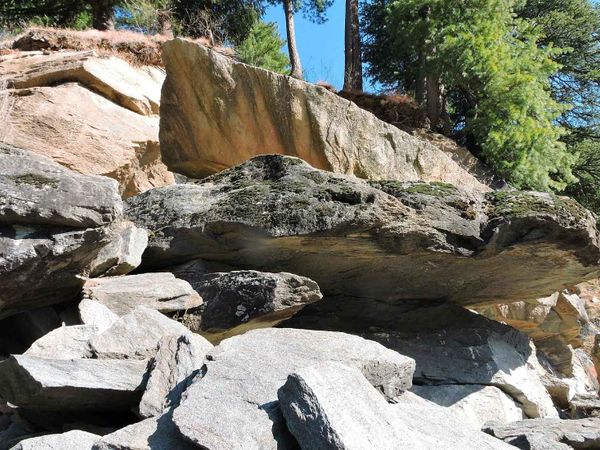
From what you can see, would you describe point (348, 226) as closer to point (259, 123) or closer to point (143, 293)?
point (143, 293)

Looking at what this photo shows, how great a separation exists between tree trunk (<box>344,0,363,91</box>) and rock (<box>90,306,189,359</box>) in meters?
15.6

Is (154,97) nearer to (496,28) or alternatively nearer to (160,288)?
(160,288)

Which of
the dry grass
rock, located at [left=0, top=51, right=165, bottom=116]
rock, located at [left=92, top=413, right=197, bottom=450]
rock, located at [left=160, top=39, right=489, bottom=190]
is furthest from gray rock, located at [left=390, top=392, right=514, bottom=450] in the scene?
the dry grass

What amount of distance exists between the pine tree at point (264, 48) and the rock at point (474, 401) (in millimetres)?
14445

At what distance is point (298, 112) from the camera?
788 centimetres

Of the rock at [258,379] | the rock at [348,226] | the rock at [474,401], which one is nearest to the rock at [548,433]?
the rock at [474,401]

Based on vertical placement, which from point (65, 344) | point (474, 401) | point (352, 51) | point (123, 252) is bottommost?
point (474, 401)

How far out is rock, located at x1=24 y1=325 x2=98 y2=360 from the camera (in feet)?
14.0

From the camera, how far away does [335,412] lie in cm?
321

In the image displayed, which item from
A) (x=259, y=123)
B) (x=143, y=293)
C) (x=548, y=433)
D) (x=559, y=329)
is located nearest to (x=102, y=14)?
(x=259, y=123)

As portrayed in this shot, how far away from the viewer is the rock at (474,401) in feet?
20.7

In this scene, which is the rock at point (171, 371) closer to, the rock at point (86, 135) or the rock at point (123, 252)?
the rock at point (123, 252)

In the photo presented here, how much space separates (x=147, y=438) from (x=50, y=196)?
76.1 inches

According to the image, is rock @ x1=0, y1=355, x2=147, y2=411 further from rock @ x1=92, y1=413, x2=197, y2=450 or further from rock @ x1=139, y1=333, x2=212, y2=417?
rock @ x1=92, y1=413, x2=197, y2=450
